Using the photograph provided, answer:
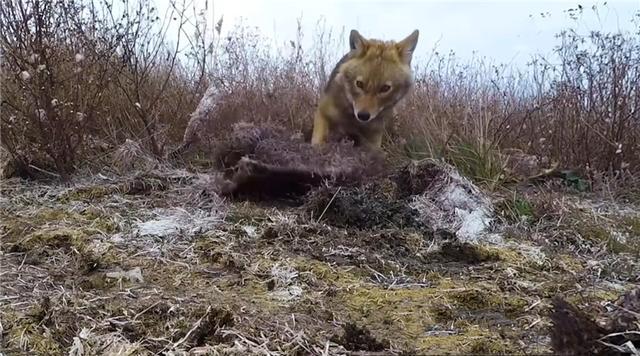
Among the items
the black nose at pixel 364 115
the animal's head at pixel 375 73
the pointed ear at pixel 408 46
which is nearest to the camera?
the black nose at pixel 364 115

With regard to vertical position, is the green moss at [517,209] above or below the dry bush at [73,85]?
below

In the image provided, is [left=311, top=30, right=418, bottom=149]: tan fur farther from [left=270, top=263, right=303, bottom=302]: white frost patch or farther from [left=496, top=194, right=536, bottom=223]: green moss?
[left=270, top=263, right=303, bottom=302]: white frost patch

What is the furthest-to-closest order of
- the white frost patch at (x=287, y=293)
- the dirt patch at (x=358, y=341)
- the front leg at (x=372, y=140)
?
1. the front leg at (x=372, y=140)
2. the white frost patch at (x=287, y=293)
3. the dirt patch at (x=358, y=341)

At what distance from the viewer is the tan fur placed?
521cm

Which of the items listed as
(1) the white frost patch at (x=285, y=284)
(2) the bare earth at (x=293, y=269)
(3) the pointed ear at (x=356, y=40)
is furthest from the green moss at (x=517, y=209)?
(3) the pointed ear at (x=356, y=40)

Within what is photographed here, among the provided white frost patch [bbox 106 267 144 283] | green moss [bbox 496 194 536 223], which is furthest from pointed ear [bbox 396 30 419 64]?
white frost patch [bbox 106 267 144 283]

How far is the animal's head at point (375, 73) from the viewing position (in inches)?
205

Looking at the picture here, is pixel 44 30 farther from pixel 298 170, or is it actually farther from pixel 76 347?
pixel 76 347

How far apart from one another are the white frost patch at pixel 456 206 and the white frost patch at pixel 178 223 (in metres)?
1.24

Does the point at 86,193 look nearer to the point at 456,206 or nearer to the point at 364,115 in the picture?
the point at 364,115

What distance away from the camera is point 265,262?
3.07 metres

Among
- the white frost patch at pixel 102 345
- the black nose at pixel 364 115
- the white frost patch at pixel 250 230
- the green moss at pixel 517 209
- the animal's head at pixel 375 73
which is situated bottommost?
the white frost patch at pixel 102 345

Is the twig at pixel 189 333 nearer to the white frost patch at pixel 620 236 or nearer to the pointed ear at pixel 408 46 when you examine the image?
the white frost patch at pixel 620 236

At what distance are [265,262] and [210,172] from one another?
6.49 ft
